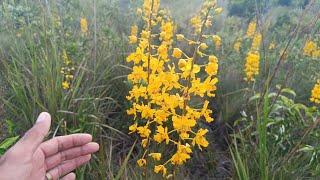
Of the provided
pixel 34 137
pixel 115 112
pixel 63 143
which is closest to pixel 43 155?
pixel 63 143

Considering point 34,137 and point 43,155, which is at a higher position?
point 34,137

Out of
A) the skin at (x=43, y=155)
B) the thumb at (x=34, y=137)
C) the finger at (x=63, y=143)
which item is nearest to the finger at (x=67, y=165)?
the skin at (x=43, y=155)

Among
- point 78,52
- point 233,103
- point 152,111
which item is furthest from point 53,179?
point 233,103

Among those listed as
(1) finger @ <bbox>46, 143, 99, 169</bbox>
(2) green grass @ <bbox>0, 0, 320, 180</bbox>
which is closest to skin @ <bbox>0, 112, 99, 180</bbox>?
(1) finger @ <bbox>46, 143, 99, 169</bbox>

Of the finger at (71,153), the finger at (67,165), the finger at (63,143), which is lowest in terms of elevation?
the finger at (67,165)

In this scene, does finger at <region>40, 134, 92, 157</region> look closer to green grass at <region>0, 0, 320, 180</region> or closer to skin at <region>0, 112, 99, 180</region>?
skin at <region>0, 112, 99, 180</region>

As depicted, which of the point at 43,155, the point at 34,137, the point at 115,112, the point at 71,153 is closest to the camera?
the point at 34,137

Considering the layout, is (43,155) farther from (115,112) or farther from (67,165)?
(115,112)

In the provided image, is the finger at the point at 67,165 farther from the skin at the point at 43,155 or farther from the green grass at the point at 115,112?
the green grass at the point at 115,112
